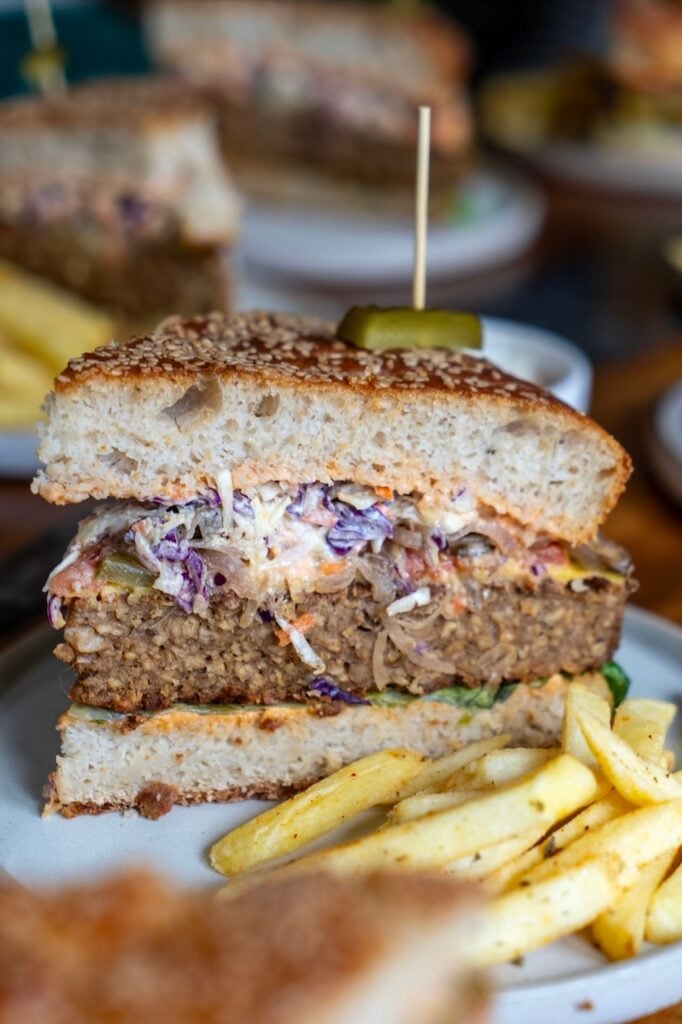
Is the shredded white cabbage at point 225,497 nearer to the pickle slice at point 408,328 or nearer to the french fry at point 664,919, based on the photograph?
the pickle slice at point 408,328

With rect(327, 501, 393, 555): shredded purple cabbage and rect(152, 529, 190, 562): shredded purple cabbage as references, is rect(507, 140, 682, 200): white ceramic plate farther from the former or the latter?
rect(152, 529, 190, 562): shredded purple cabbage

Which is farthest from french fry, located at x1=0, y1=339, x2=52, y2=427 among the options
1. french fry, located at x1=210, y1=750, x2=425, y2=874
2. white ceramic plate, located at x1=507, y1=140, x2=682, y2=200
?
white ceramic plate, located at x1=507, y1=140, x2=682, y2=200

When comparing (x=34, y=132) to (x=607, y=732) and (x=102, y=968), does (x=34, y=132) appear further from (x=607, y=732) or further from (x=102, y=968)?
(x=102, y=968)

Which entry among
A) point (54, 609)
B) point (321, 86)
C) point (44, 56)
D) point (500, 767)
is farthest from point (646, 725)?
point (321, 86)

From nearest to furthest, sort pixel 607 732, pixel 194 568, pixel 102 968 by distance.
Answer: pixel 102 968, pixel 607 732, pixel 194 568

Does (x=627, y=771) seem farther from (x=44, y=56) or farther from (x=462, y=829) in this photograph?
(x=44, y=56)

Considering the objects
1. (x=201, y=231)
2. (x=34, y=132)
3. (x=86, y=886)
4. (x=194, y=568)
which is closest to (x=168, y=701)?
(x=194, y=568)

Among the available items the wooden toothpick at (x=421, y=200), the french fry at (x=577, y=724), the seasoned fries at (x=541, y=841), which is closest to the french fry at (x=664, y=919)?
the seasoned fries at (x=541, y=841)
